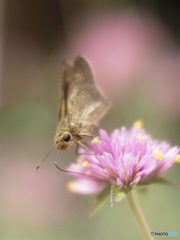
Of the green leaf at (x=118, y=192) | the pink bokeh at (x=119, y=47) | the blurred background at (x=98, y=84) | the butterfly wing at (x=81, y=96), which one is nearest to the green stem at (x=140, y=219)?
the green leaf at (x=118, y=192)

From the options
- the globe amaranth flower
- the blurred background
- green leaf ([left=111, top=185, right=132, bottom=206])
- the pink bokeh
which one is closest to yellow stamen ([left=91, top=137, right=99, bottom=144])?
the globe amaranth flower

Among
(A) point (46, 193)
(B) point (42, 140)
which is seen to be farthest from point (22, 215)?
(B) point (42, 140)

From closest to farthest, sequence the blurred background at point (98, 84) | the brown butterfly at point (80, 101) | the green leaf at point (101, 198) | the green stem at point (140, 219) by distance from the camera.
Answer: the green stem at point (140, 219) < the green leaf at point (101, 198) < the brown butterfly at point (80, 101) < the blurred background at point (98, 84)

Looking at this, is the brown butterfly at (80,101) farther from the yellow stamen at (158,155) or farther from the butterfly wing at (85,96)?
the yellow stamen at (158,155)

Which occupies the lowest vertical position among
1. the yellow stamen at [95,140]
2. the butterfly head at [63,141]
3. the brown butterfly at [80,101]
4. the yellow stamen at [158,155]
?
the butterfly head at [63,141]

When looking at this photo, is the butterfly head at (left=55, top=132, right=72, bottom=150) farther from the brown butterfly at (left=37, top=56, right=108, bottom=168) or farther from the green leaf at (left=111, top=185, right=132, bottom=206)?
the green leaf at (left=111, top=185, right=132, bottom=206)
